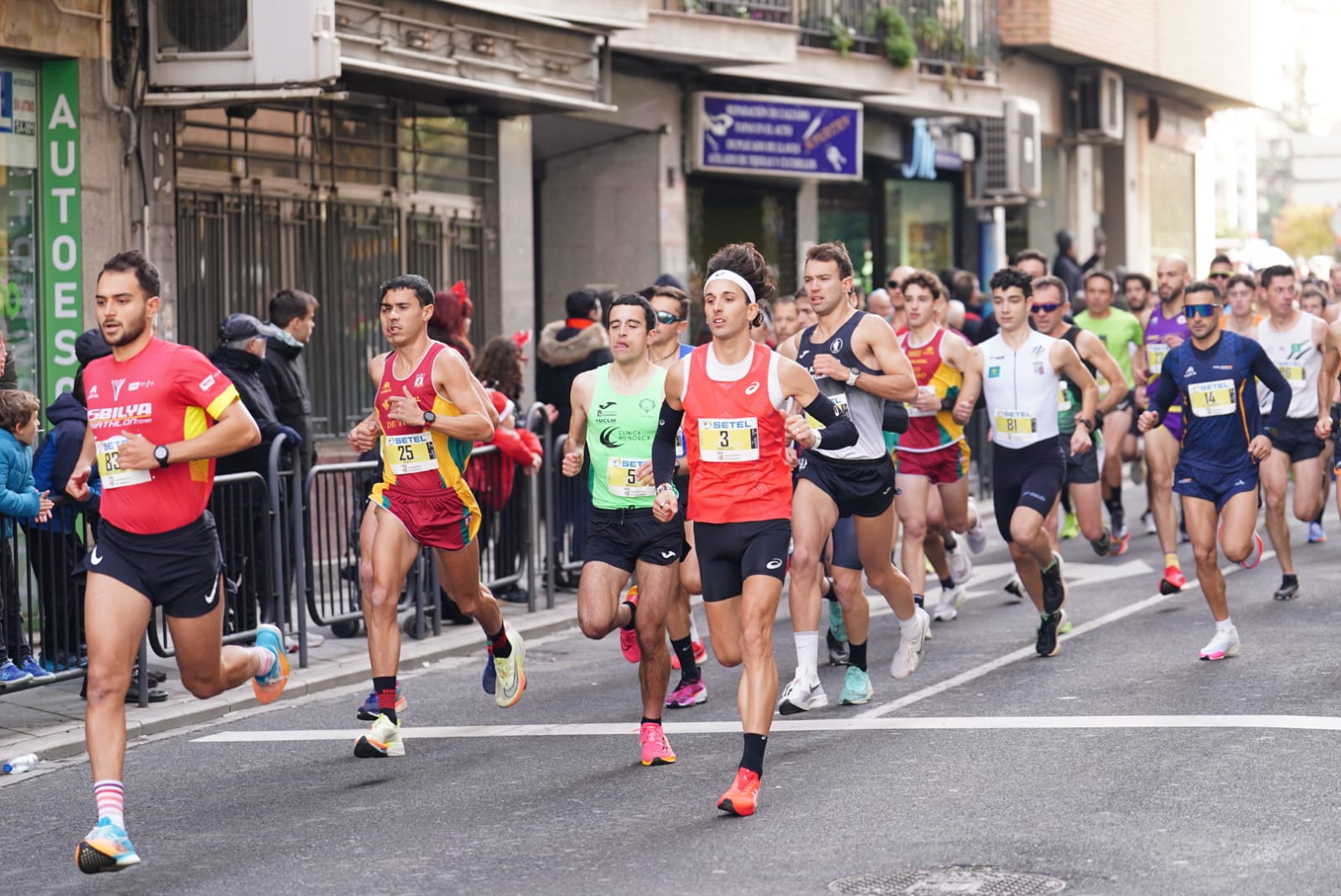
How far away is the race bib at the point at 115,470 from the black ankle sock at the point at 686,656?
3.08 metres

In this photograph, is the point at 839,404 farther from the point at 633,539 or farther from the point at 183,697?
the point at 183,697

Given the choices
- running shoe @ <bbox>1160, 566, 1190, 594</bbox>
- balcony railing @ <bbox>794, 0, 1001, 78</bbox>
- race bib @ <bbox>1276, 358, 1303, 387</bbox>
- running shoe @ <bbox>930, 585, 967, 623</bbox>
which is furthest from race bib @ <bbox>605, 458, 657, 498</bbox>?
balcony railing @ <bbox>794, 0, 1001, 78</bbox>

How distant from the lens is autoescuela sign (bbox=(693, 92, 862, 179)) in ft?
70.6

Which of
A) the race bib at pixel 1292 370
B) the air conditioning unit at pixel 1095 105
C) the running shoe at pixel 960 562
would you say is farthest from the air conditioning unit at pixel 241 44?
the air conditioning unit at pixel 1095 105

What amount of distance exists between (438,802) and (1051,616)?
413 cm

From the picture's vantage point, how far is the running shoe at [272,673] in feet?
25.9

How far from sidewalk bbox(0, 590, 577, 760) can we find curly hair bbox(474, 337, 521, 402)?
1459mm

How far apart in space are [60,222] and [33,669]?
16.3ft

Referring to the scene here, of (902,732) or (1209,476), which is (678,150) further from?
(902,732)

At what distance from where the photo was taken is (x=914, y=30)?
24484 mm

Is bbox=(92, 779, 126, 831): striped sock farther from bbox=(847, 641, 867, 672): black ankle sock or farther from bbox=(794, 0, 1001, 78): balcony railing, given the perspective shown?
bbox=(794, 0, 1001, 78): balcony railing

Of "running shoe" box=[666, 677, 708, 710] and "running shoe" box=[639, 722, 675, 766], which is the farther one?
"running shoe" box=[666, 677, 708, 710]

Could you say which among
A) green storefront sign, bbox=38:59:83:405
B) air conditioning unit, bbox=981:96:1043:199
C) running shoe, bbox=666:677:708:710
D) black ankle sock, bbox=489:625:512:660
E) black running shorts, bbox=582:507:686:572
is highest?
air conditioning unit, bbox=981:96:1043:199

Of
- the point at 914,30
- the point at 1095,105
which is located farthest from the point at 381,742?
the point at 1095,105
